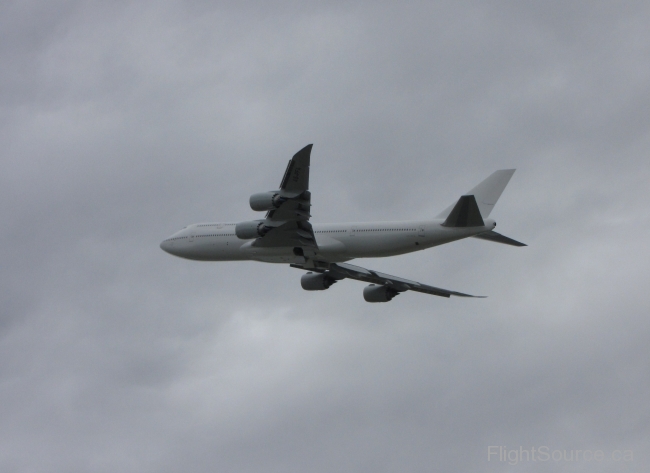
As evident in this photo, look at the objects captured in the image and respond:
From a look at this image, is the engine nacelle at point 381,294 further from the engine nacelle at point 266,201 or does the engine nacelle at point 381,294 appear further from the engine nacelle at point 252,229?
the engine nacelle at point 266,201

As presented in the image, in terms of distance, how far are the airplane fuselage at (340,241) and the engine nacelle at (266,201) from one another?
413cm

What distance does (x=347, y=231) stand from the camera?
145ft

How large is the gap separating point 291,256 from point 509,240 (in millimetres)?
11624

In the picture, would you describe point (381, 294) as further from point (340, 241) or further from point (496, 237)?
point (496, 237)

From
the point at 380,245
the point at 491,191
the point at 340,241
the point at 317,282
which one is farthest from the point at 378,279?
the point at 491,191

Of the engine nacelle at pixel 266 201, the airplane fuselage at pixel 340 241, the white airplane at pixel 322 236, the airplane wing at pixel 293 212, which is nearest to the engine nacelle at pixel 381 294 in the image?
the white airplane at pixel 322 236

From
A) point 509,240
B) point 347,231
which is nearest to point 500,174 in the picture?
point 509,240

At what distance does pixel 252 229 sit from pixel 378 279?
9.72 meters

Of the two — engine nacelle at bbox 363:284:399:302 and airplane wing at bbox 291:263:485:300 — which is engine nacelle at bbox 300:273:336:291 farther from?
engine nacelle at bbox 363:284:399:302

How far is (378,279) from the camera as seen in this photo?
49.1 metres

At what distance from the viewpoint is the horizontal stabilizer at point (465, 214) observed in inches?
1527

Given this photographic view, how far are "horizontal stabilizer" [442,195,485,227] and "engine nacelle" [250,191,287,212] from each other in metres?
8.16

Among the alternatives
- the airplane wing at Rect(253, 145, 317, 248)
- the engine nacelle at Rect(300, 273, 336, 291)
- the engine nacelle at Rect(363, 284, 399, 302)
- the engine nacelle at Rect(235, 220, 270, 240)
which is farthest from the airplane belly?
the engine nacelle at Rect(363, 284, 399, 302)

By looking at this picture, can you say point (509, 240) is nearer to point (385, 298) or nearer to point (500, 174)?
point (500, 174)
